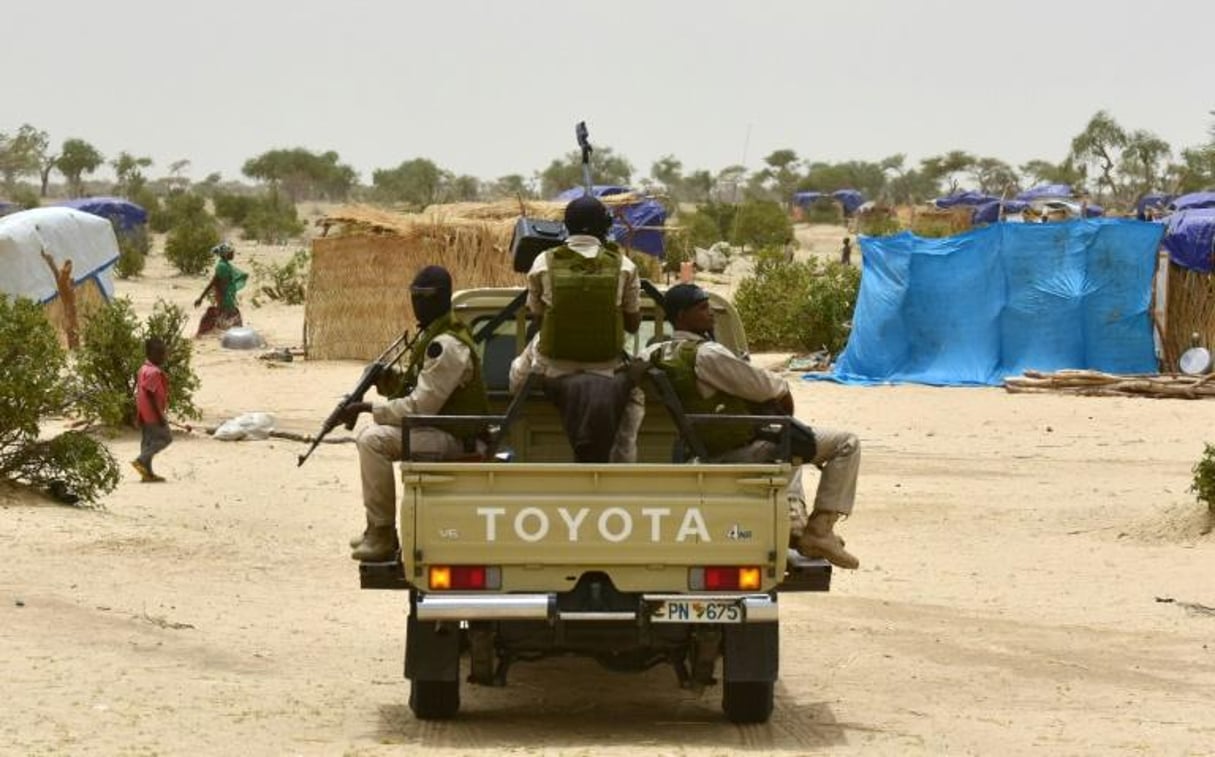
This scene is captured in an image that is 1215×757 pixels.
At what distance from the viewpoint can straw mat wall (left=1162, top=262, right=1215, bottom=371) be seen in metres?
25.1

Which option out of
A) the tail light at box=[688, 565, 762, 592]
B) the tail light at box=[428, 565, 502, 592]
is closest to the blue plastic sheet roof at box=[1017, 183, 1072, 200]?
the tail light at box=[688, 565, 762, 592]

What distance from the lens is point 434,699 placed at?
8.26m

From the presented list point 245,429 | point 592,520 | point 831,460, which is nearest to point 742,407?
point 831,460

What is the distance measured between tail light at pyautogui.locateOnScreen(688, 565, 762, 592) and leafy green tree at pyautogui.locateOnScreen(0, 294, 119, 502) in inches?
281

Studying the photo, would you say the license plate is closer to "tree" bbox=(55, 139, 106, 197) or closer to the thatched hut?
the thatched hut

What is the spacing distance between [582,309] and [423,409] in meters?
0.74

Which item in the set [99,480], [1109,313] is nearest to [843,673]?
[99,480]

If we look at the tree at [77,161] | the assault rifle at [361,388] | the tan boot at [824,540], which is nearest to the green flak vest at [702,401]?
the tan boot at [824,540]

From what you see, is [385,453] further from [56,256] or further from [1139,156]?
[1139,156]

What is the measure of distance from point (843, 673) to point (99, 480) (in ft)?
20.3

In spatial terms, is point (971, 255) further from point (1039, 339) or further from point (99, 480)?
point (99, 480)

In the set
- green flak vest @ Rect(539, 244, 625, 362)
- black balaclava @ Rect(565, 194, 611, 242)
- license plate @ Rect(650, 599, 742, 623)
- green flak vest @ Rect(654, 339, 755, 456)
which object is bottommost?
license plate @ Rect(650, 599, 742, 623)

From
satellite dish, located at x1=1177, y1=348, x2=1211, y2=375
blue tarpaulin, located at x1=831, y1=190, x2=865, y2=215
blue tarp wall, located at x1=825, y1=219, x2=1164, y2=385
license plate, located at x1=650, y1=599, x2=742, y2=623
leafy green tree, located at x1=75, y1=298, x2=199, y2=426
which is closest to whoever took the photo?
license plate, located at x1=650, y1=599, x2=742, y2=623

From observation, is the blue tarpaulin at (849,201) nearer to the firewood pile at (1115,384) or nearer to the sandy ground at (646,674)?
the firewood pile at (1115,384)
